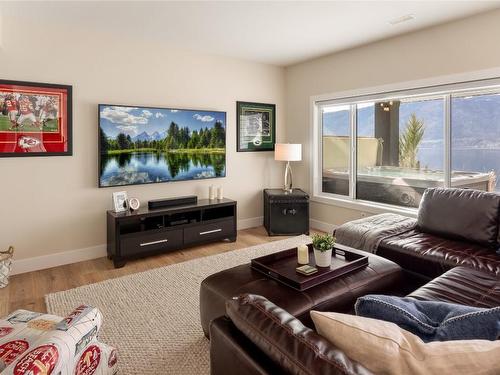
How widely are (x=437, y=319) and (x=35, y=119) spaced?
3797mm

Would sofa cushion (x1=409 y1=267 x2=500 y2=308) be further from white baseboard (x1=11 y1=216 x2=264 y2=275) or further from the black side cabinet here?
white baseboard (x1=11 y1=216 x2=264 y2=275)

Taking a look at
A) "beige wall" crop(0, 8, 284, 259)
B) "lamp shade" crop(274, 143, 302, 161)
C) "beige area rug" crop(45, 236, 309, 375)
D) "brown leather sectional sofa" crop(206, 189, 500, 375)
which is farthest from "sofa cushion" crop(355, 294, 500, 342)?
"lamp shade" crop(274, 143, 302, 161)

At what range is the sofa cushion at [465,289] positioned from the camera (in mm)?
1825

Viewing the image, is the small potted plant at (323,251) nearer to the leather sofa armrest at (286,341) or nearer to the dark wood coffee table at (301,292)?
the dark wood coffee table at (301,292)

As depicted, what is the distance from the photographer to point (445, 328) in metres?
1.04

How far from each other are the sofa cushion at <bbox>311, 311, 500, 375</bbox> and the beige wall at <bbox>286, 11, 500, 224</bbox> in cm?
331

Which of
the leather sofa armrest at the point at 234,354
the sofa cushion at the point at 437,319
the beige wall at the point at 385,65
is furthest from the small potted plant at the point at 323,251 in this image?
the beige wall at the point at 385,65

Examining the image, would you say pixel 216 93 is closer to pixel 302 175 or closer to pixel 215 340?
pixel 302 175

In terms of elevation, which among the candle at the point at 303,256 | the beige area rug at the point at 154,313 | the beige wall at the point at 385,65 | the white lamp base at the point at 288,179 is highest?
the beige wall at the point at 385,65

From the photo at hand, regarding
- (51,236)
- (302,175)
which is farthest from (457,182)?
(51,236)

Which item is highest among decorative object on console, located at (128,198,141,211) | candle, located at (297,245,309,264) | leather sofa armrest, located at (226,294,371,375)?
decorative object on console, located at (128,198,141,211)

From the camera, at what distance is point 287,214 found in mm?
4840

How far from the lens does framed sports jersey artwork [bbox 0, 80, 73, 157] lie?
3.30 meters

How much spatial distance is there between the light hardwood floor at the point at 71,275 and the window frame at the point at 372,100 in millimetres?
1499
